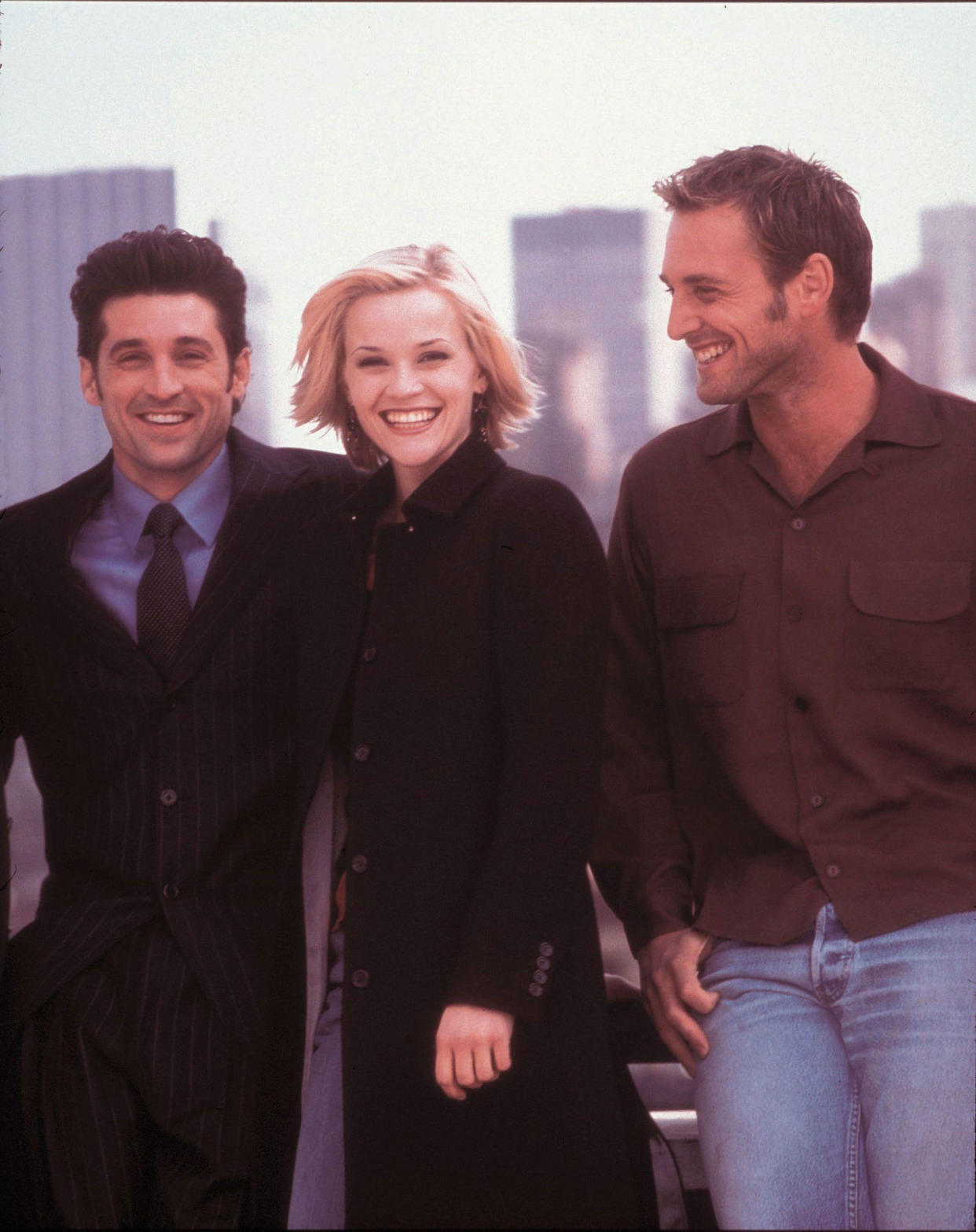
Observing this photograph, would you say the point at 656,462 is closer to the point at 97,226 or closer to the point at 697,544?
the point at 697,544

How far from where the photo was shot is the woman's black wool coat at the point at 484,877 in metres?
1.81

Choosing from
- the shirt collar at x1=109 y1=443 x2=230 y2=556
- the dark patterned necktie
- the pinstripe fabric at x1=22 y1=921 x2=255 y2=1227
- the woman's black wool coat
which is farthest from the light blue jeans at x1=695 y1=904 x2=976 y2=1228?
the shirt collar at x1=109 y1=443 x2=230 y2=556

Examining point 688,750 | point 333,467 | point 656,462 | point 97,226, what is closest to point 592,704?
point 688,750

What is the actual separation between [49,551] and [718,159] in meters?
1.36

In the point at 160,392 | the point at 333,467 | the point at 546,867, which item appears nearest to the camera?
the point at 546,867

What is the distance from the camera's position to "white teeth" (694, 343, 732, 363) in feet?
7.22

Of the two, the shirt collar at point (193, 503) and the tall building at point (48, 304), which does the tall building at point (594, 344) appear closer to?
the tall building at point (48, 304)

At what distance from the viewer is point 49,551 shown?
88.1 inches

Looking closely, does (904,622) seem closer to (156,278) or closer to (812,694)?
(812,694)

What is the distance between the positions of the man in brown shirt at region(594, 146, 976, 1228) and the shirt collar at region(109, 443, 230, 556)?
727 mm

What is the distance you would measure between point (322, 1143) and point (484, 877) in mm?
474

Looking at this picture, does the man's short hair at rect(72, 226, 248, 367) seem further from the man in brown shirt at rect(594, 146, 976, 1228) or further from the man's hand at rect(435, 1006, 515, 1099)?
the man's hand at rect(435, 1006, 515, 1099)

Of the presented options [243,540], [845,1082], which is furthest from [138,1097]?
[845,1082]

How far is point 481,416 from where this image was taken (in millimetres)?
2184
